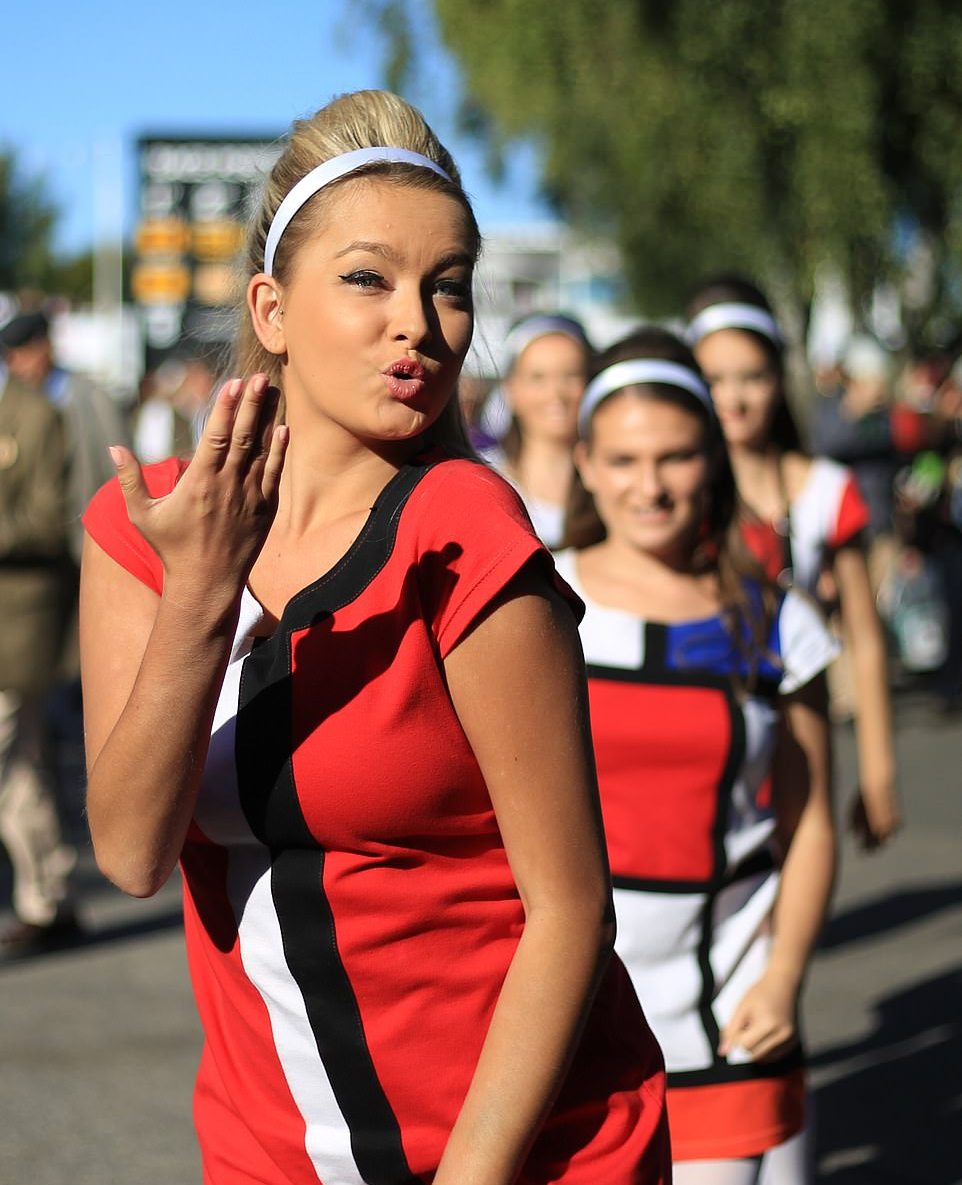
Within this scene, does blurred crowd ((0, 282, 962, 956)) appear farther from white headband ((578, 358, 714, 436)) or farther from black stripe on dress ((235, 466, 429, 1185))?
black stripe on dress ((235, 466, 429, 1185))

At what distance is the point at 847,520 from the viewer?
4664mm

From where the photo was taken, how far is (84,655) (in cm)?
193

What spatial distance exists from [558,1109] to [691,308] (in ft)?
12.0

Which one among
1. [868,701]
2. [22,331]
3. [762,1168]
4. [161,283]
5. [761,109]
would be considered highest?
[761,109]

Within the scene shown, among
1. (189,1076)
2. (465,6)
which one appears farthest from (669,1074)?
(465,6)

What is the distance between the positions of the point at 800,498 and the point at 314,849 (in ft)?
10.2

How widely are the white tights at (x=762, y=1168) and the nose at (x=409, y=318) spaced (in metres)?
1.56

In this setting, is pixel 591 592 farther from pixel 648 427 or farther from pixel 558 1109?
pixel 558 1109

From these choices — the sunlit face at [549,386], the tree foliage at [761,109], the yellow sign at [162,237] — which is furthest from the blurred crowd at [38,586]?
the yellow sign at [162,237]

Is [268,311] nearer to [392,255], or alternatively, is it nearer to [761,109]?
[392,255]

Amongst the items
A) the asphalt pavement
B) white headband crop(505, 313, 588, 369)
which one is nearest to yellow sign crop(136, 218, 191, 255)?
the asphalt pavement

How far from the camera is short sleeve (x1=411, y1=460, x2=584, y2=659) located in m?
1.72

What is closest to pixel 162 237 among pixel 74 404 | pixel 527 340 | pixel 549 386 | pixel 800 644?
pixel 74 404

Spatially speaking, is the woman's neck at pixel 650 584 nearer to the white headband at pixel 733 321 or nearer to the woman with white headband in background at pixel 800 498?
Answer: the woman with white headband in background at pixel 800 498
